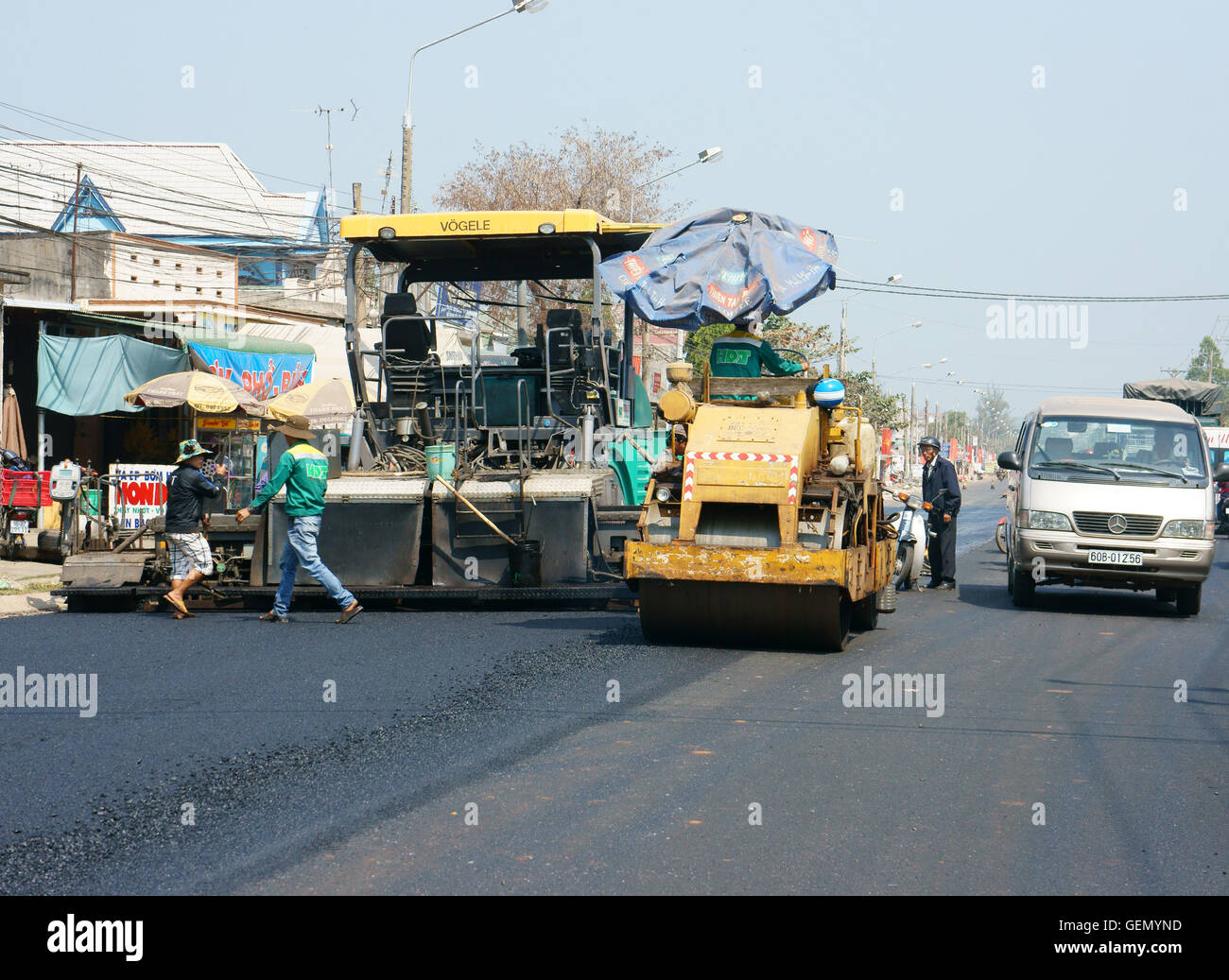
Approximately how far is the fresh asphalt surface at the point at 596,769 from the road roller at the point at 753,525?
0.29 meters

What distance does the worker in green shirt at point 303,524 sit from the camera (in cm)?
1084

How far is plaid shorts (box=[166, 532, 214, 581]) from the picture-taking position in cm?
1143

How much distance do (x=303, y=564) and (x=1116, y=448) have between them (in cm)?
790

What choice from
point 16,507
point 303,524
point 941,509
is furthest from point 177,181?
point 303,524

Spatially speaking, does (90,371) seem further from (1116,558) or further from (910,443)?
(910,443)

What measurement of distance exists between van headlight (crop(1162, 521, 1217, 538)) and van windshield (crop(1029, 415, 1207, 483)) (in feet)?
1.95

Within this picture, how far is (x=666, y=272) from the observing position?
10.9 metres

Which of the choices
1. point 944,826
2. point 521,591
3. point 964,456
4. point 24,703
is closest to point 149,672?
point 24,703

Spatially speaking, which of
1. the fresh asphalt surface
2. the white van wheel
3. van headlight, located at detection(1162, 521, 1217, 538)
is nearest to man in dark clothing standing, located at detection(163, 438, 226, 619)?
the fresh asphalt surface

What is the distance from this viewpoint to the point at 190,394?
68.0 feet

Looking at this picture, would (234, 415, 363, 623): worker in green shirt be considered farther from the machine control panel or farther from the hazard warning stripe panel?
the machine control panel

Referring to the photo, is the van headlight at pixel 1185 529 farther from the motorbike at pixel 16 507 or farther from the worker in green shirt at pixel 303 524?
the motorbike at pixel 16 507
